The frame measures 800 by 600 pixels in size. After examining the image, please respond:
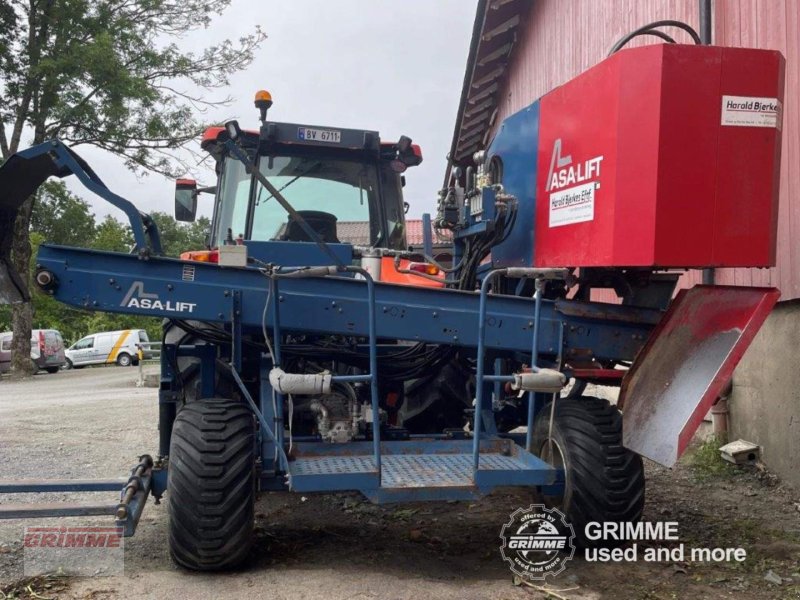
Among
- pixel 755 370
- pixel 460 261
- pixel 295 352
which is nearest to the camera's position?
pixel 295 352

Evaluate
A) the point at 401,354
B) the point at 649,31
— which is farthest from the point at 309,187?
the point at 649,31

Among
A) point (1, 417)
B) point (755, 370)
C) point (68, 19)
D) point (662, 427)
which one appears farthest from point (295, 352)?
point (68, 19)

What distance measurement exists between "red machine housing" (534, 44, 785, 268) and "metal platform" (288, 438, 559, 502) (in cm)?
114

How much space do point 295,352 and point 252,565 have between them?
1.19 metres

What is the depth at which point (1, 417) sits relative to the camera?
10648mm

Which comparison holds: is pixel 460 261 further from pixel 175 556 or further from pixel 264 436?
pixel 175 556

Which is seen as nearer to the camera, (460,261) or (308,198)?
(460,261)

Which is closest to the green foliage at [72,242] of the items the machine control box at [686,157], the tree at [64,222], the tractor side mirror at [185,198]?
the tree at [64,222]

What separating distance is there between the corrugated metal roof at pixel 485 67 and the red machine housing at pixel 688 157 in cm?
804

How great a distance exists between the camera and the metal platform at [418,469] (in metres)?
3.59

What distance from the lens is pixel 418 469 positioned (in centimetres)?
400

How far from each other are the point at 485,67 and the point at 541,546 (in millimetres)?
12587

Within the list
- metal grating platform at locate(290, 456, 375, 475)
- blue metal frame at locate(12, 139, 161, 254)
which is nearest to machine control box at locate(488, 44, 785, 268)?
metal grating platform at locate(290, 456, 375, 475)

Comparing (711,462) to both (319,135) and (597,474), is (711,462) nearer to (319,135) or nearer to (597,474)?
(597,474)
